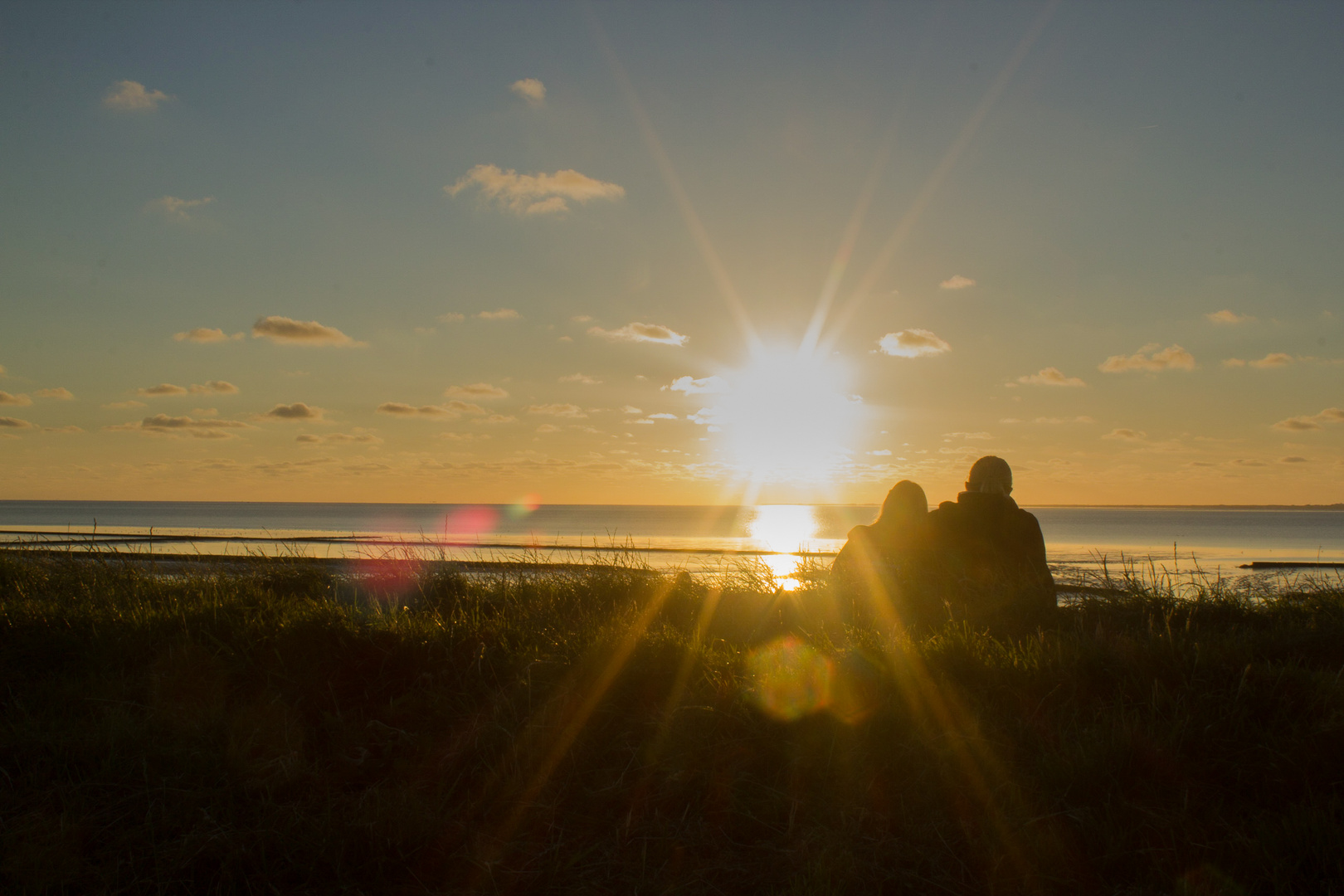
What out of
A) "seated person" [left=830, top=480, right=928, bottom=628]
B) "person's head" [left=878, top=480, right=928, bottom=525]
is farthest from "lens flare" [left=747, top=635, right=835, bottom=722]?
"person's head" [left=878, top=480, right=928, bottom=525]

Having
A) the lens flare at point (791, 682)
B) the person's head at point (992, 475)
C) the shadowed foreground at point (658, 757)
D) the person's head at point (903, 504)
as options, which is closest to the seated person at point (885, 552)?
the person's head at point (903, 504)

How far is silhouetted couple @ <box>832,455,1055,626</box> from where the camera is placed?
6883 mm

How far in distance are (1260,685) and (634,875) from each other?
3.68 metres

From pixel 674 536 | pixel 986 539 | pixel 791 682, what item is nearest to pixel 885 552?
pixel 986 539

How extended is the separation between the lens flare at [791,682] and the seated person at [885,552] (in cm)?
189

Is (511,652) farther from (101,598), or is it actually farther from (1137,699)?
(101,598)

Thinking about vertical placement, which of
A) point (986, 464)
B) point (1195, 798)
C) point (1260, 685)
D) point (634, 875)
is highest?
point (986, 464)

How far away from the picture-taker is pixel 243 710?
460 cm

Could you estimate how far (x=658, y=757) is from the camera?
414 cm

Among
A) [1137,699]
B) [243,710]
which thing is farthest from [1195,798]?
[243,710]

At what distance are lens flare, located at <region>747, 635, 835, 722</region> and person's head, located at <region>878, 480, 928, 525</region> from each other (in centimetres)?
367

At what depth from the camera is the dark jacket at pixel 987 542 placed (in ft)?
23.9

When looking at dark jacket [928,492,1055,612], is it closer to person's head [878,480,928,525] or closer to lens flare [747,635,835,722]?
person's head [878,480,928,525]

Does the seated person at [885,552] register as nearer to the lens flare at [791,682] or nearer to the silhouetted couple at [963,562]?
the silhouetted couple at [963,562]
